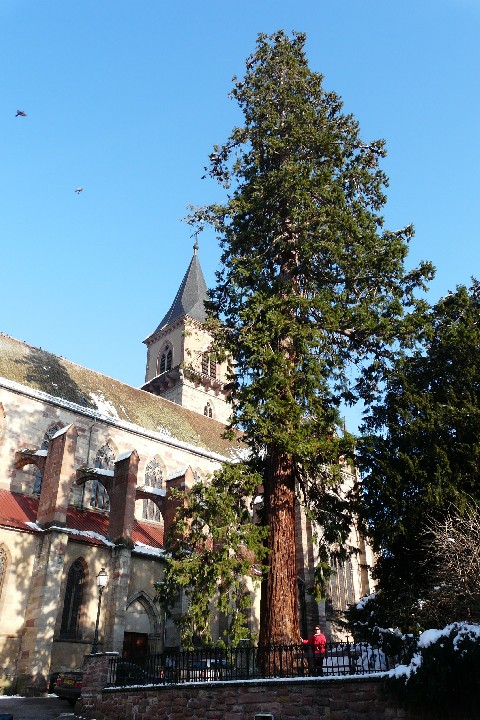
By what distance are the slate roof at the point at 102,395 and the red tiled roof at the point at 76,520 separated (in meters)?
4.91

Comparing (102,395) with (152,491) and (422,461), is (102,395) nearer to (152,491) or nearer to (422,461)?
(152,491)

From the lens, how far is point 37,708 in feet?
52.4

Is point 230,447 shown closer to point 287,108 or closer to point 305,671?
point 287,108

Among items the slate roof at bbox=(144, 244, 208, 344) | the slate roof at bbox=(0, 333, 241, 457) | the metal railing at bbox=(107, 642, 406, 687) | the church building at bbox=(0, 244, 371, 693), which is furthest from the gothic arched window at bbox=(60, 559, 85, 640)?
the slate roof at bbox=(144, 244, 208, 344)

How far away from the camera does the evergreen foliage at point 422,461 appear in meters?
15.0

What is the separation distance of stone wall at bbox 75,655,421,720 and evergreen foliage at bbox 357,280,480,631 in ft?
14.7

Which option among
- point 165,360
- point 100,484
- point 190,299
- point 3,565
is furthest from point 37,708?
point 190,299

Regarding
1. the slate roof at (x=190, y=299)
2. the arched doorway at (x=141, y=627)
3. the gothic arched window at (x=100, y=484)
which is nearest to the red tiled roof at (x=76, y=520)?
the gothic arched window at (x=100, y=484)

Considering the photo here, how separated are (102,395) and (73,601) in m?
12.2

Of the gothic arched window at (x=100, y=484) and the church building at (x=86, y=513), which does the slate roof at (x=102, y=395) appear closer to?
the church building at (x=86, y=513)

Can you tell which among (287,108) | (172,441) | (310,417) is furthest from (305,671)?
(172,441)

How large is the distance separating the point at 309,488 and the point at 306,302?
476 centimetres

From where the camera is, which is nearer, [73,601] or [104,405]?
[73,601]

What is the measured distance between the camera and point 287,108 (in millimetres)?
19234
